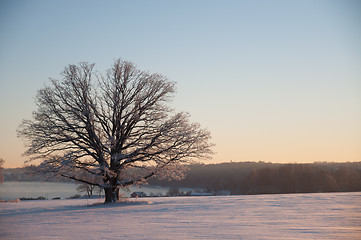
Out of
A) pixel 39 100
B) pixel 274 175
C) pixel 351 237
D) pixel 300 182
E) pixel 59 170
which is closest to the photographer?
pixel 351 237

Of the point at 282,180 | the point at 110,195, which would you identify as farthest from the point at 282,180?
the point at 110,195

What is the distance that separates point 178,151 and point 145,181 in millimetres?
3139

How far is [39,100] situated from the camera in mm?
26625

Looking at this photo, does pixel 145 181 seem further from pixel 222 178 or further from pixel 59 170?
pixel 222 178

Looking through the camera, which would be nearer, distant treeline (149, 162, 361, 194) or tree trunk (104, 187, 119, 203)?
tree trunk (104, 187, 119, 203)

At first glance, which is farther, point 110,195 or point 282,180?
point 282,180

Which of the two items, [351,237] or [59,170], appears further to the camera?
[59,170]

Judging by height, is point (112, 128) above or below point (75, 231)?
above

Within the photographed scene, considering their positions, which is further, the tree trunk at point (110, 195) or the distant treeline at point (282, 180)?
the distant treeline at point (282, 180)

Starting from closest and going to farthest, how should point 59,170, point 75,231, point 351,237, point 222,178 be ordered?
point 351,237 < point 75,231 < point 59,170 < point 222,178

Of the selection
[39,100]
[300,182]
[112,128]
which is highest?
[39,100]

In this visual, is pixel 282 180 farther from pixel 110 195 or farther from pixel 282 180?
pixel 110 195


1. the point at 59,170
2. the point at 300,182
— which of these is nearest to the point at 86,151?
the point at 59,170

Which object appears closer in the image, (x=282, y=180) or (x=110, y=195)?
(x=110, y=195)
